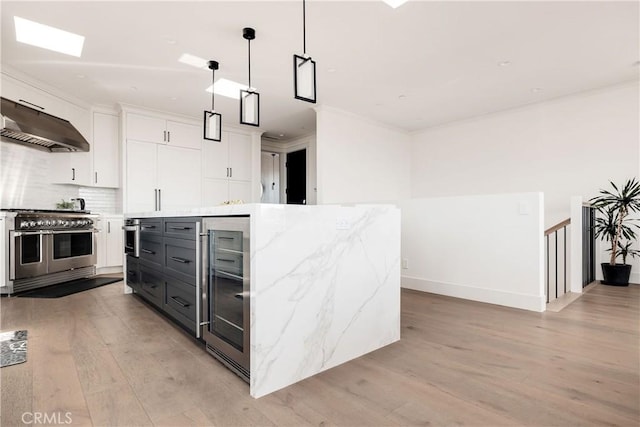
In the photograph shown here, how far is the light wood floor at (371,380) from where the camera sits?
1.42 m

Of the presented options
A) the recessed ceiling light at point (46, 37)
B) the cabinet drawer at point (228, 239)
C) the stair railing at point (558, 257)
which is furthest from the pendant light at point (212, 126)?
the stair railing at point (558, 257)

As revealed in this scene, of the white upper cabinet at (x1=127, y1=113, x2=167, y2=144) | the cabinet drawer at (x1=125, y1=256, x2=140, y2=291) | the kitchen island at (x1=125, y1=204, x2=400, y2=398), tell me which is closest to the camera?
the kitchen island at (x1=125, y1=204, x2=400, y2=398)

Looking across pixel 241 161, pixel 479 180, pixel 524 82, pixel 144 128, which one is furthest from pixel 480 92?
pixel 144 128

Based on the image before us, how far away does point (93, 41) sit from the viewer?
10.8 feet

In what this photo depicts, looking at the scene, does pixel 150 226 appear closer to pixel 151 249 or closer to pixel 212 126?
pixel 151 249

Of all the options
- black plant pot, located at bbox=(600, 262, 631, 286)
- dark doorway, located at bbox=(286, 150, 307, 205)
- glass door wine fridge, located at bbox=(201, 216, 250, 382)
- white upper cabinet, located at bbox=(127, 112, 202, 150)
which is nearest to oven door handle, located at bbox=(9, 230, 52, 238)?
white upper cabinet, located at bbox=(127, 112, 202, 150)

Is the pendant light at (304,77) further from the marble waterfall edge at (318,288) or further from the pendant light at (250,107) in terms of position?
the marble waterfall edge at (318,288)

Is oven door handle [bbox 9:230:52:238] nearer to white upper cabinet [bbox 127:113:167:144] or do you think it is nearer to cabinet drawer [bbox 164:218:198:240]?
white upper cabinet [bbox 127:113:167:144]

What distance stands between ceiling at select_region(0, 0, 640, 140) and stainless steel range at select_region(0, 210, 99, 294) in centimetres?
175

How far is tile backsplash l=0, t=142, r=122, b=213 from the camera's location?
4.23 m

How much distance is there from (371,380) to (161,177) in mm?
4981

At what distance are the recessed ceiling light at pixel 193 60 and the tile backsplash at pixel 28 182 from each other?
8.56 feet

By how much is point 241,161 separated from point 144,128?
1797 millimetres

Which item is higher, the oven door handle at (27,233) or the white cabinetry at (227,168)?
the white cabinetry at (227,168)
